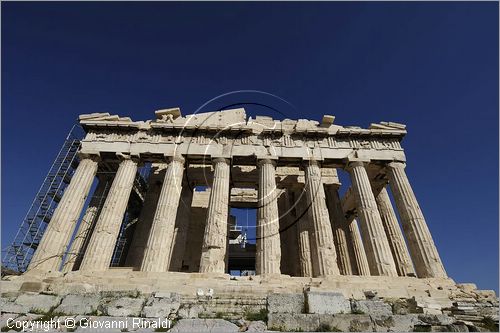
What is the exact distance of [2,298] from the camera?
952 cm

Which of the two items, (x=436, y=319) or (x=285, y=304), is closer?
(x=436, y=319)

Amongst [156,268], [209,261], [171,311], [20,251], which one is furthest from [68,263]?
[171,311]

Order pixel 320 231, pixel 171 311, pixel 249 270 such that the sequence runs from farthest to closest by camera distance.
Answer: pixel 249 270
pixel 320 231
pixel 171 311

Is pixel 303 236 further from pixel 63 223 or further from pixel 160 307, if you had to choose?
pixel 63 223

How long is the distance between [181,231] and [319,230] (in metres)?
8.83

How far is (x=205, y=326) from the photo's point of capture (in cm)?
744

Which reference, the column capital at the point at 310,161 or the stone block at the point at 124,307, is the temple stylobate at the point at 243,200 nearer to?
the column capital at the point at 310,161

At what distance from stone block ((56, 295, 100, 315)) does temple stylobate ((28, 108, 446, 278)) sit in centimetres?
428

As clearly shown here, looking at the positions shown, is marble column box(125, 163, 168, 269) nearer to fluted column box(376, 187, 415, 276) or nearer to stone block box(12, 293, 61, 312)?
stone block box(12, 293, 61, 312)

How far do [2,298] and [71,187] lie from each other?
7.43 meters

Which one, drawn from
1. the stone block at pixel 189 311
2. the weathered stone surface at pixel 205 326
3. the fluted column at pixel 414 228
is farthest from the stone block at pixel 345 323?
the fluted column at pixel 414 228

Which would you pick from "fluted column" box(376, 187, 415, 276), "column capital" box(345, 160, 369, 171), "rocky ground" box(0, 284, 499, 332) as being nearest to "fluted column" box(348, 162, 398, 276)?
"column capital" box(345, 160, 369, 171)

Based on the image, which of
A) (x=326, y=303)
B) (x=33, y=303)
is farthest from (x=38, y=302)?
(x=326, y=303)

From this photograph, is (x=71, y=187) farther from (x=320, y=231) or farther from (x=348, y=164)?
(x=348, y=164)
